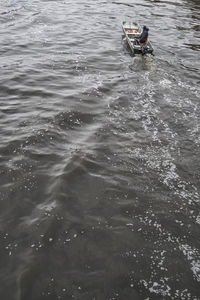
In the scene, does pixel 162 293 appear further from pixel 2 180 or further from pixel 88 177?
pixel 2 180

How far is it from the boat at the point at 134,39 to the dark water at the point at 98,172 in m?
0.55

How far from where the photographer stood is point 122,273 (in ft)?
24.8

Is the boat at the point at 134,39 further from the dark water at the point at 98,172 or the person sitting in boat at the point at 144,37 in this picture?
the dark water at the point at 98,172

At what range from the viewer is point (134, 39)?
64.7ft

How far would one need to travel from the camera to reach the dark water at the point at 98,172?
7543 millimetres

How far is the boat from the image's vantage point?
713 inches

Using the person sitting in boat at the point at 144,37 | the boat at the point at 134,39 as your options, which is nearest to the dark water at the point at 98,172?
the boat at the point at 134,39

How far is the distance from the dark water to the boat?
0.55 metres

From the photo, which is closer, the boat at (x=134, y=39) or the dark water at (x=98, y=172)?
the dark water at (x=98, y=172)

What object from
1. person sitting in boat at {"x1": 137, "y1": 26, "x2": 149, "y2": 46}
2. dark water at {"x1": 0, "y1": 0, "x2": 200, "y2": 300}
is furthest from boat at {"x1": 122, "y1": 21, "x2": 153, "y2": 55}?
dark water at {"x1": 0, "y1": 0, "x2": 200, "y2": 300}

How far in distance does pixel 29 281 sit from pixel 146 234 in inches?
128

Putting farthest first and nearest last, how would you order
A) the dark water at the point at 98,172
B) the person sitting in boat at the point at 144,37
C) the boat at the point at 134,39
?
the boat at the point at 134,39, the person sitting in boat at the point at 144,37, the dark water at the point at 98,172

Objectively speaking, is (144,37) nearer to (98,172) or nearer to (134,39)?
(134,39)

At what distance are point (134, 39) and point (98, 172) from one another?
12.3m
